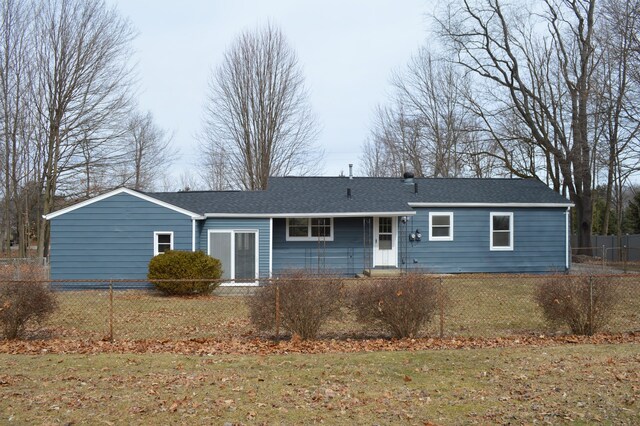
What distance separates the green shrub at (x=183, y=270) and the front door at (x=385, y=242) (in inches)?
258

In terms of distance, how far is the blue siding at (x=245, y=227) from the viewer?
20.3 metres

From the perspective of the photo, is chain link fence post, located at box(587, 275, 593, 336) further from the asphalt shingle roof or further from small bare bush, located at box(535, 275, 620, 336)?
the asphalt shingle roof

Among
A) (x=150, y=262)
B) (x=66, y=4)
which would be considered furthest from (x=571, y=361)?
(x=66, y=4)

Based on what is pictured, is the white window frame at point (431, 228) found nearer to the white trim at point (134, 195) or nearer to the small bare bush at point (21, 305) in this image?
the white trim at point (134, 195)

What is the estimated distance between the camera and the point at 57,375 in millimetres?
7680

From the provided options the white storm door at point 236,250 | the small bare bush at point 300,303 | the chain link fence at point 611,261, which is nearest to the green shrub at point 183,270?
the white storm door at point 236,250

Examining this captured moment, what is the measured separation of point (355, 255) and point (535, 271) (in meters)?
7.25

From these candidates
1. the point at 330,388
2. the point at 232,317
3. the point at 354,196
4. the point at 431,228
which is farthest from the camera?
the point at 354,196

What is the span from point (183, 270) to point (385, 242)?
26.1 ft

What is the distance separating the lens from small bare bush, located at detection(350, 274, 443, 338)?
32.8 feet

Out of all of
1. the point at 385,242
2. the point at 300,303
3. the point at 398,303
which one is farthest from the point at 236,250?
the point at 398,303

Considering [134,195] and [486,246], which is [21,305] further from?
[486,246]

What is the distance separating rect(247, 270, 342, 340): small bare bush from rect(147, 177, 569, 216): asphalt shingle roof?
10.4 m

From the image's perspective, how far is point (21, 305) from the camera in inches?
400
